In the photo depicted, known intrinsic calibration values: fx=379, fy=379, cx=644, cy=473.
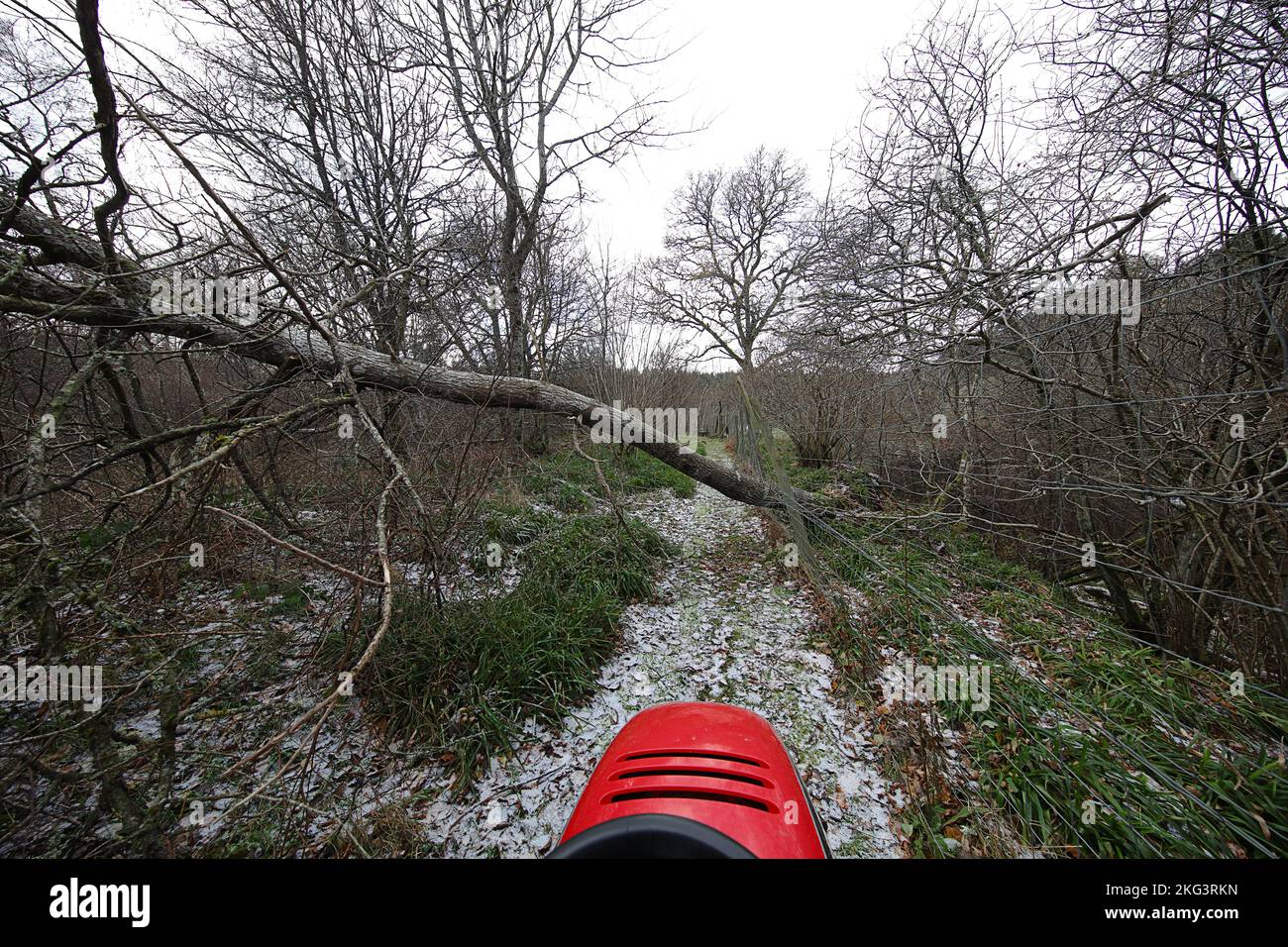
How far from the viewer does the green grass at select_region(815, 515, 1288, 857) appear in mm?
1694

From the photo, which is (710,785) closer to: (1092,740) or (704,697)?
(704,697)

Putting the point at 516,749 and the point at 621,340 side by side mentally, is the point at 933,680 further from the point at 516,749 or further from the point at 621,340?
the point at 621,340

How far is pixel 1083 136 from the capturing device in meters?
2.80

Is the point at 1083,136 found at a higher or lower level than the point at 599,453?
higher

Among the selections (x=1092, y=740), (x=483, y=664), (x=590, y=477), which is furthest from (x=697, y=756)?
(x=590, y=477)

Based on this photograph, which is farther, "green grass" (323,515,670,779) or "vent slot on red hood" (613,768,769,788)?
"green grass" (323,515,670,779)

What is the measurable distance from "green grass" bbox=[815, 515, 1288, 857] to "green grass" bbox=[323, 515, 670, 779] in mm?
2033

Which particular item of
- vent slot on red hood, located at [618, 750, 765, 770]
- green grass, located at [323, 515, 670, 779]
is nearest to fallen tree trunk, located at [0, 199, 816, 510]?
green grass, located at [323, 515, 670, 779]

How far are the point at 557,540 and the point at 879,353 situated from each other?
13.1 feet

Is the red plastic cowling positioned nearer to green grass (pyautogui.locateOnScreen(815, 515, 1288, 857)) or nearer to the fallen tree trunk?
green grass (pyautogui.locateOnScreen(815, 515, 1288, 857))

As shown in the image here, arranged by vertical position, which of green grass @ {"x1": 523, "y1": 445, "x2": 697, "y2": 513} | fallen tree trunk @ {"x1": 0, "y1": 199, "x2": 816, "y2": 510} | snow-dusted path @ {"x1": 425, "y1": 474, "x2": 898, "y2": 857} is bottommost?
snow-dusted path @ {"x1": 425, "y1": 474, "x2": 898, "y2": 857}
